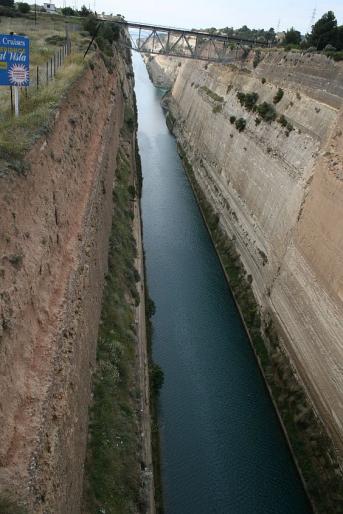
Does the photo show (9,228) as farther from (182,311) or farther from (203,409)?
(182,311)

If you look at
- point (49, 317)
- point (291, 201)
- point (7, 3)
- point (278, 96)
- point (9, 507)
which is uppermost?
point (278, 96)

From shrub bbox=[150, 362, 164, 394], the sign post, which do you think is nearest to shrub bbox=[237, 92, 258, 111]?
the sign post

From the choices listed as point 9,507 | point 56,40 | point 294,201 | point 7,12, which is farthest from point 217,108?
point 9,507

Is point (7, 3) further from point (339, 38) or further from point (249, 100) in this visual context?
point (339, 38)

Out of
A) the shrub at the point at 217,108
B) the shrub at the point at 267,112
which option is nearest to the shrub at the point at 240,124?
the shrub at the point at 267,112

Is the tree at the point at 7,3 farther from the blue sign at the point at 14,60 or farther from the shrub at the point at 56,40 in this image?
the blue sign at the point at 14,60
